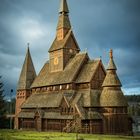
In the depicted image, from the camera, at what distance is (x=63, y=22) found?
234ft

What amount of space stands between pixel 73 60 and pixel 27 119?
17.2 meters

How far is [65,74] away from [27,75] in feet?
59.4

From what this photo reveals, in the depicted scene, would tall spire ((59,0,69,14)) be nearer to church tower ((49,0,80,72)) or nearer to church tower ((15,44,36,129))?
church tower ((49,0,80,72))

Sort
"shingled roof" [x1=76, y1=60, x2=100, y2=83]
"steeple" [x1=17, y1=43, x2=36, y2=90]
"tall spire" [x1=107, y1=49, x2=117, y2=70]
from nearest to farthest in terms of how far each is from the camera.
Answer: "tall spire" [x1=107, y1=49, x2=117, y2=70], "shingled roof" [x1=76, y1=60, x2=100, y2=83], "steeple" [x1=17, y1=43, x2=36, y2=90]

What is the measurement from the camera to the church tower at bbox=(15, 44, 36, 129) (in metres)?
79.9

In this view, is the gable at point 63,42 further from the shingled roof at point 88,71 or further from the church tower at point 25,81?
the church tower at point 25,81

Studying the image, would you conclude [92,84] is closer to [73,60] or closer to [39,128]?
[73,60]

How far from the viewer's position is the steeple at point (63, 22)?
7106cm

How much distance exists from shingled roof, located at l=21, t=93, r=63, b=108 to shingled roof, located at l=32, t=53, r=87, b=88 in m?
2.72

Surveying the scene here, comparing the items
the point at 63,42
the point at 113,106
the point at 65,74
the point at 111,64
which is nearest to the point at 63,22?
the point at 63,42

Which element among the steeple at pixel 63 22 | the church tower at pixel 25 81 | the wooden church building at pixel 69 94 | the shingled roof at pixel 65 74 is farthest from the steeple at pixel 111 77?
the church tower at pixel 25 81

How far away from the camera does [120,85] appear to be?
56.3 meters

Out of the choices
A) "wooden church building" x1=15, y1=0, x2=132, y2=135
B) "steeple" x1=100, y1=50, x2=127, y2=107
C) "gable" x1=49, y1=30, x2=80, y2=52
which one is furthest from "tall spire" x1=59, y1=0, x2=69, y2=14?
"steeple" x1=100, y1=50, x2=127, y2=107

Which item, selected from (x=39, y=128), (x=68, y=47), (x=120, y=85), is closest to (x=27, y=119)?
(x=39, y=128)
